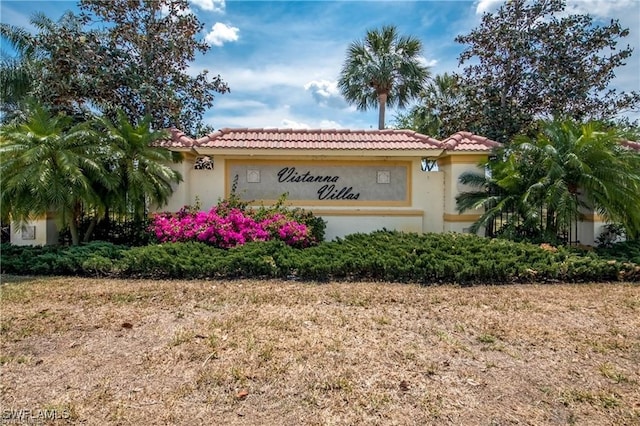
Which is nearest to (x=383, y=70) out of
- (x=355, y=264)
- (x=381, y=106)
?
(x=381, y=106)

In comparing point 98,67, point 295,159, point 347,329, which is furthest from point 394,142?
point 98,67

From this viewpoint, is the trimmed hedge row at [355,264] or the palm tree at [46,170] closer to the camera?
the trimmed hedge row at [355,264]

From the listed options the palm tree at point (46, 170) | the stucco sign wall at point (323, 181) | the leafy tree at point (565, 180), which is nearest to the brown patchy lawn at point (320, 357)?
the palm tree at point (46, 170)

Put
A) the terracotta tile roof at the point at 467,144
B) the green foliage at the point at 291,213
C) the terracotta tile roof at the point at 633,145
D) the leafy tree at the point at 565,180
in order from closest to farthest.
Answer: the leafy tree at the point at 565,180 < the green foliage at the point at 291,213 < the terracotta tile roof at the point at 633,145 < the terracotta tile roof at the point at 467,144

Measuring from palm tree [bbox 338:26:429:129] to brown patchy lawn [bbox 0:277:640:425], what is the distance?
15.5 metres

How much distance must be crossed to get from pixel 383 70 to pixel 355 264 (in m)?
14.7

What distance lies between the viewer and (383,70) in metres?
19.1

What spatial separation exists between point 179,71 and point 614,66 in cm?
1668

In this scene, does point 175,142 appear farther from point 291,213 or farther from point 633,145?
point 633,145

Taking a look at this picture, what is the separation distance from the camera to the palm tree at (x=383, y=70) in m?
19.3

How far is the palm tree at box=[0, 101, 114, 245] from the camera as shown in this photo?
8.22 metres

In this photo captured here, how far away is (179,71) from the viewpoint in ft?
47.1

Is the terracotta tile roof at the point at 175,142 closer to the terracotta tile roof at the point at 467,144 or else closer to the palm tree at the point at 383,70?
the terracotta tile roof at the point at 467,144

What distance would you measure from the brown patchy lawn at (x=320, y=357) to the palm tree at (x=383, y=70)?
1552 centimetres
